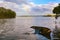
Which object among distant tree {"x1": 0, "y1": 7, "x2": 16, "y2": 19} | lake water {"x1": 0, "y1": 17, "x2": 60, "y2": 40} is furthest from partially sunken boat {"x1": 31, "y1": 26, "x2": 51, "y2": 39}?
distant tree {"x1": 0, "y1": 7, "x2": 16, "y2": 19}

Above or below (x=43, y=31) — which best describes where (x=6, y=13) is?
above

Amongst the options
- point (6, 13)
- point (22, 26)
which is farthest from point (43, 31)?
point (6, 13)

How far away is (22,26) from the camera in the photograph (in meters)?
2.55

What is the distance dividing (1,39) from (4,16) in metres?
0.41

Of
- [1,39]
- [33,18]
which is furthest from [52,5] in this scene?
[1,39]

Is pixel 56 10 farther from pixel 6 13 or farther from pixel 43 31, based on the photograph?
pixel 6 13

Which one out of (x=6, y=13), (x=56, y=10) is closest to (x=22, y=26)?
(x=6, y=13)

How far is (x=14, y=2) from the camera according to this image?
260cm

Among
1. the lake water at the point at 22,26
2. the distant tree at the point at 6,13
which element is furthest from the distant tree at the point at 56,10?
the distant tree at the point at 6,13

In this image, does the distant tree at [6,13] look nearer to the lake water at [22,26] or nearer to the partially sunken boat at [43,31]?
the lake water at [22,26]

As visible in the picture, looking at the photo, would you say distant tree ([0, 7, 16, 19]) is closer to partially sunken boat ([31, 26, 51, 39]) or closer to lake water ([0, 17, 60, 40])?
lake water ([0, 17, 60, 40])

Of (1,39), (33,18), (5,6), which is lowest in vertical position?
(1,39)

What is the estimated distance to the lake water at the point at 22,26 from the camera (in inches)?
99.7

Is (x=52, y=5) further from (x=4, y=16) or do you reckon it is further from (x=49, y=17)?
(x=4, y=16)
